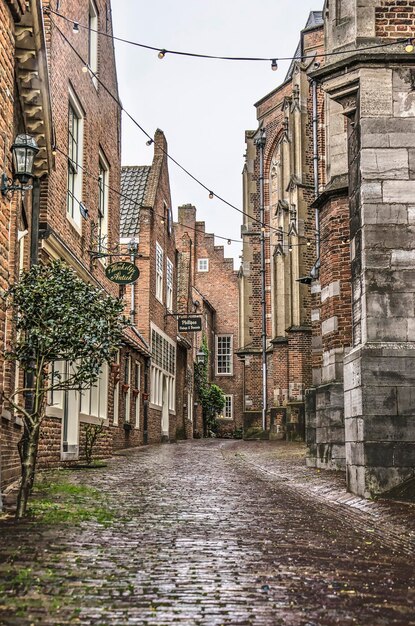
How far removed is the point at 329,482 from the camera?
1141cm

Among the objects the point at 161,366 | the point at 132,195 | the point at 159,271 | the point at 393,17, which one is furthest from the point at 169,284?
the point at 393,17

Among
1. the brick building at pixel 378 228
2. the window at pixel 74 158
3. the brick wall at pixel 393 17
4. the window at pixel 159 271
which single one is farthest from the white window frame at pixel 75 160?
the window at pixel 159 271

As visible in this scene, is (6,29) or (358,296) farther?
(358,296)

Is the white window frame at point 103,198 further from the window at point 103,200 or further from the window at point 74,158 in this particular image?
the window at point 74,158

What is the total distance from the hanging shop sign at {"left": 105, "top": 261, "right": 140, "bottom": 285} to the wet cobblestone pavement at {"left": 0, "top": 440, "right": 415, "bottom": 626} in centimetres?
987

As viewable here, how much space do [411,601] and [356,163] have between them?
6815 millimetres

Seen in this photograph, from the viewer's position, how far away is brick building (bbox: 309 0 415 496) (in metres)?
9.23

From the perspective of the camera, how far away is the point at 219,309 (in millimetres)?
61406

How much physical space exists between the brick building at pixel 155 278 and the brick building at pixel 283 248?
3.67 m

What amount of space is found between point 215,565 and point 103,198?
53.4 ft

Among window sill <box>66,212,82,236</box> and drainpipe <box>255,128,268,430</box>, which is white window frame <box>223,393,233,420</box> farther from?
window sill <box>66,212,82,236</box>

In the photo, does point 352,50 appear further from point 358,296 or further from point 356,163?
point 358,296

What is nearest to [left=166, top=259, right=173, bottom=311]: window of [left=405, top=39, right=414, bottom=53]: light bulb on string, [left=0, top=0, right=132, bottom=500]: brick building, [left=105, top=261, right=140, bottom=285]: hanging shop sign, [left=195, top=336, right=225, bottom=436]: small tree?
[left=0, top=0, right=132, bottom=500]: brick building

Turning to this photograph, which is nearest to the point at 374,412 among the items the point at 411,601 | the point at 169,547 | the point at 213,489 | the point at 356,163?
the point at 213,489
